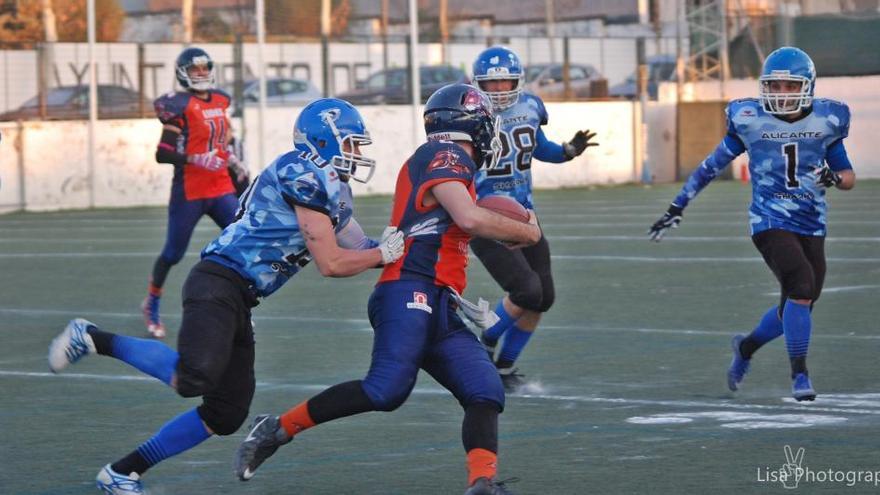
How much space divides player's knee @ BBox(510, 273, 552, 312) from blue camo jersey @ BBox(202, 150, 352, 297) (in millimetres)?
3000

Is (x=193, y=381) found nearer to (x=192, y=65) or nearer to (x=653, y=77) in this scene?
(x=192, y=65)

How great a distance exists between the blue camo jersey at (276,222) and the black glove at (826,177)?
3.29 metres

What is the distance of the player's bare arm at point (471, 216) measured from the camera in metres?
6.15

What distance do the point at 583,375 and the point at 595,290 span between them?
14.6ft

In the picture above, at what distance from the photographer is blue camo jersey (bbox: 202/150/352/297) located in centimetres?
619

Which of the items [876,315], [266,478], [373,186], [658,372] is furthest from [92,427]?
[373,186]

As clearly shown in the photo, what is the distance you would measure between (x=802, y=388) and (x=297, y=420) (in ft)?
10.4

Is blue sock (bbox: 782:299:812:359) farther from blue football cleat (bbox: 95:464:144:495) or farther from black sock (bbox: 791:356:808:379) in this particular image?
blue football cleat (bbox: 95:464:144:495)

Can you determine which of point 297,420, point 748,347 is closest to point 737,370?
point 748,347

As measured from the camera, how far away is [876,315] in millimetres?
11734

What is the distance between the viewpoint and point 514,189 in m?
9.91

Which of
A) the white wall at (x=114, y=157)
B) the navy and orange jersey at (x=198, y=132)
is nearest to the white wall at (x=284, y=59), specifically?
the white wall at (x=114, y=157)

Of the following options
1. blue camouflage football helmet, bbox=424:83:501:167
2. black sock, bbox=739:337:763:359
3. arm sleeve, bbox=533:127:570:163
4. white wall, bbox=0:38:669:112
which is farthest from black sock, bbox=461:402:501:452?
white wall, bbox=0:38:669:112

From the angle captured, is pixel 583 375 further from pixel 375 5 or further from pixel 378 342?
pixel 375 5
